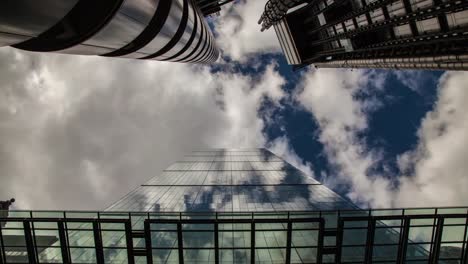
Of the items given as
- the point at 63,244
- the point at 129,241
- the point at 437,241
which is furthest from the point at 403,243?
the point at 63,244

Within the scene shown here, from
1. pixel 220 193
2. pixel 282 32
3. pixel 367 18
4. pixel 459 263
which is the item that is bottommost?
pixel 459 263

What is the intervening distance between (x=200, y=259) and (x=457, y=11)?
26.0m

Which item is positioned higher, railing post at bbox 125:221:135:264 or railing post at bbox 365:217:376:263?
railing post at bbox 125:221:135:264

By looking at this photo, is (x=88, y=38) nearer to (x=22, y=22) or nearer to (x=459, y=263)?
(x=22, y=22)

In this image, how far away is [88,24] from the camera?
27.8 ft

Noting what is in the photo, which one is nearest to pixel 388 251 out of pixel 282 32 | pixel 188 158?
pixel 188 158

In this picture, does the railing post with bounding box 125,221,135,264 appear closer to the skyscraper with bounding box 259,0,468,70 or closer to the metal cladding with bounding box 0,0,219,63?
the metal cladding with bounding box 0,0,219,63

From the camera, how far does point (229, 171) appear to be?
37.7 m

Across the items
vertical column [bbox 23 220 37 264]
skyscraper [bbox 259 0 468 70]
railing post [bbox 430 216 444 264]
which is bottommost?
railing post [bbox 430 216 444 264]

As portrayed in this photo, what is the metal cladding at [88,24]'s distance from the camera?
597cm

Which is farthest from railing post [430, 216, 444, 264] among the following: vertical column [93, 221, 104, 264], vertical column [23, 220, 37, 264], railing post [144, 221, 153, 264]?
vertical column [23, 220, 37, 264]

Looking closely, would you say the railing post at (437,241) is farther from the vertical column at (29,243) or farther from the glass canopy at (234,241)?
the vertical column at (29,243)

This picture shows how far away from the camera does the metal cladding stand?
597 cm

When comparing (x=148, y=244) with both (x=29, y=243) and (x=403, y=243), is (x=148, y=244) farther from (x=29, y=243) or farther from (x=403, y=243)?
(x=403, y=243)
